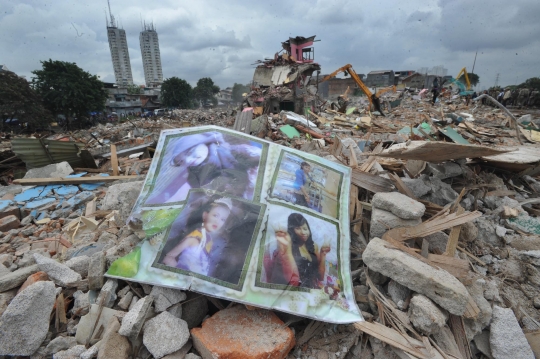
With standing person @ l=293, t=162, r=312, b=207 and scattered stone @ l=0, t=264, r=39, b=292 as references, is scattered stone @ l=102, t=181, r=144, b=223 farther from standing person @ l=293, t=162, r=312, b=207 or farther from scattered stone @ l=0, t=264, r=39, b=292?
standing person @ l=293, t=162, r=312, b=207

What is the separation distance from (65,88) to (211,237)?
28663 millimetres

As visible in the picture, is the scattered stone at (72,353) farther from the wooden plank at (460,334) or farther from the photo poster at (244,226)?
the wooden plank at (460,334)

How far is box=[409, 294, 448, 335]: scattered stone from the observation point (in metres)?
1.79

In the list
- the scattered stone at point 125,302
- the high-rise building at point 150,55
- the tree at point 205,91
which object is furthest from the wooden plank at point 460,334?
the high-rise building at point 150,55

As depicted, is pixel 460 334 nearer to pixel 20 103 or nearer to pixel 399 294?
pixel 399 294

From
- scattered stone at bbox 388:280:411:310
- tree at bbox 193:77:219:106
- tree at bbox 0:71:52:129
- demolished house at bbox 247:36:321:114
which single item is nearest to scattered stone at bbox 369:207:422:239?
scattered stone at bbox 388:280:411:310

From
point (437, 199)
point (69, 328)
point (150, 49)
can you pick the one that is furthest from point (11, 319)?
point (150, 49)

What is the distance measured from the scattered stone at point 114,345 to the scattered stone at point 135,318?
37mm

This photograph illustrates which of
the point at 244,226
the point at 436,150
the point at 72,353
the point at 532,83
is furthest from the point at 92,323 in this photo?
the point at 532,83

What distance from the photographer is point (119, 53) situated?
66000mm

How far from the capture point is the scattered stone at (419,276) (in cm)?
181

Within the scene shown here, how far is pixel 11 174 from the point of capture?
22.9 feet

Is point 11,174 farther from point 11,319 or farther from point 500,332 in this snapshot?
point 500,332

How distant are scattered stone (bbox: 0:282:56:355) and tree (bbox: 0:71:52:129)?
25.8 meters
